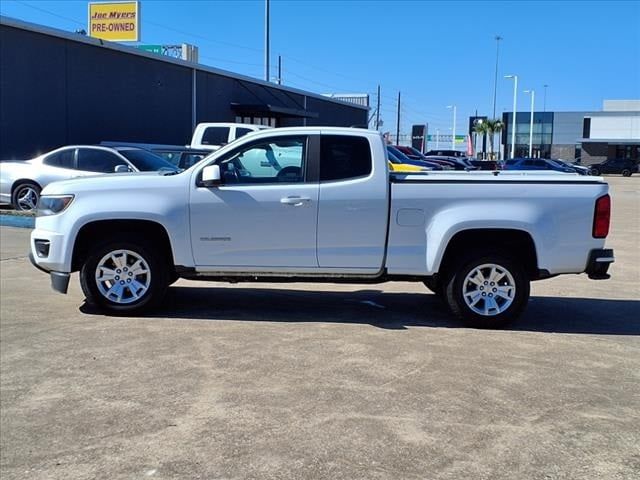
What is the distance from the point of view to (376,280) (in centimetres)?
685

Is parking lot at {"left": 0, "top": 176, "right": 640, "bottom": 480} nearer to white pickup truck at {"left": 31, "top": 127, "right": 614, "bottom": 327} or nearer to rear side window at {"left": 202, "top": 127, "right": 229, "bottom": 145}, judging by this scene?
white pickup truck at {"left": 31, "top": 127, "right": 614, "bottom": 327}

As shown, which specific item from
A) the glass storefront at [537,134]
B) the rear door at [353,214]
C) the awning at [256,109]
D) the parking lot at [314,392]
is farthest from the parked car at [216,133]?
the glass storefront at [537,134]

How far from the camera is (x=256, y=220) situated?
6.69 meters

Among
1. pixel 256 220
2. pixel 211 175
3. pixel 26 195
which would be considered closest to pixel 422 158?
pixel 26 195

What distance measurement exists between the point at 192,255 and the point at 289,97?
1396 inches

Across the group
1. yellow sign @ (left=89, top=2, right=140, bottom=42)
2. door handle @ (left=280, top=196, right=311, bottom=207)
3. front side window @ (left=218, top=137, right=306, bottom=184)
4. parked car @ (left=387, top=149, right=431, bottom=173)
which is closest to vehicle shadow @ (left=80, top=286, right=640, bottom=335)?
door handle @ (left=280, top=196, right=311, bottom=207)

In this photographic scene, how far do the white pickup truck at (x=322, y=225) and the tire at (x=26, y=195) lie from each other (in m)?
8.50

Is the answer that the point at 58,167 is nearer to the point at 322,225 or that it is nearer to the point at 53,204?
the point at 53,204

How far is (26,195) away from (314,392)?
39.6ft

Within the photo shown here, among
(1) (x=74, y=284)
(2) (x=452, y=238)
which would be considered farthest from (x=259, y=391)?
(1) (x=74, y=284)

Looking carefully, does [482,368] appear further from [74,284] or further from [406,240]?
[74,284]

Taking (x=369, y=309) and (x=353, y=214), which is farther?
(x=369, y=309)

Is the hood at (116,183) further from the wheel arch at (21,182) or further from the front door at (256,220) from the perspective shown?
the wheel arch at (21,182)

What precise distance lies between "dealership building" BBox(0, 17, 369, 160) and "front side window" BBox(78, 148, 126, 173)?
6868mm
